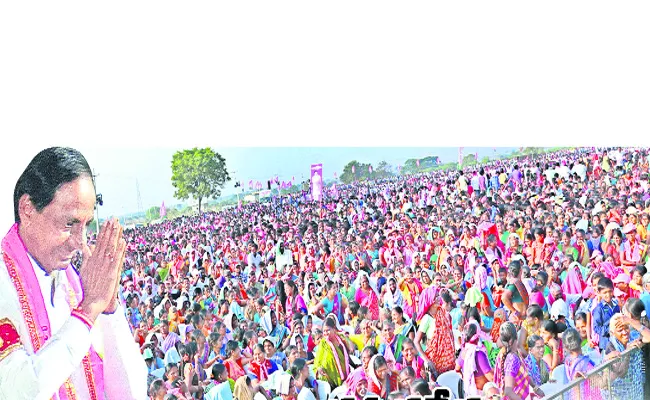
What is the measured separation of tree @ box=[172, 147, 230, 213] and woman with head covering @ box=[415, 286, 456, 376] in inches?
58.2

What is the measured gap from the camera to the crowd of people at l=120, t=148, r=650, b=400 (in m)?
2.68

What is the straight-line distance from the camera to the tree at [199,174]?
3.98m

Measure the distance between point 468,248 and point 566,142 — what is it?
3.51 feet

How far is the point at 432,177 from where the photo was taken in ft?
18.0

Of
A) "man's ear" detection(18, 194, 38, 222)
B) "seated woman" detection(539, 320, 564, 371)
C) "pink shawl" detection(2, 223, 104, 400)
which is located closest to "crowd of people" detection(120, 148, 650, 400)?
"seated woman" detection(539, 320, 564, 371)

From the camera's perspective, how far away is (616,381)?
2.51 meters

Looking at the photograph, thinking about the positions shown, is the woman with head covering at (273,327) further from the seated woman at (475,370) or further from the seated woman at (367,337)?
the seated woman at (475,370)

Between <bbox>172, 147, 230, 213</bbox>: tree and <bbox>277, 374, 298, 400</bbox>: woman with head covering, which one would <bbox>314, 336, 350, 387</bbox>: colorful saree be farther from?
<bbox>172, 147, 230, 213</bbox>: tree

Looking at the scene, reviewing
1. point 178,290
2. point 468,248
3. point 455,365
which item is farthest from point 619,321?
point 178,290

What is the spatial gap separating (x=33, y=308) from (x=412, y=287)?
2467 mm

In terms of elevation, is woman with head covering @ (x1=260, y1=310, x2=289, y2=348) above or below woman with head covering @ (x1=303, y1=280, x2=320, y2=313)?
below

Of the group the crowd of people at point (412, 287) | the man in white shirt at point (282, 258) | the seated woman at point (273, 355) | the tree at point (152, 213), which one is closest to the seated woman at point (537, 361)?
the crowd of people at point (412, 287)

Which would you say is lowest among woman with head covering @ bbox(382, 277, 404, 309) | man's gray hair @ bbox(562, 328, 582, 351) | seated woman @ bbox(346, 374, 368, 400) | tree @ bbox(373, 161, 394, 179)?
seated woman @ bbox(346, 374, 368, 400)

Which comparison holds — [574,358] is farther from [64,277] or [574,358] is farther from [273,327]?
[64,277]
